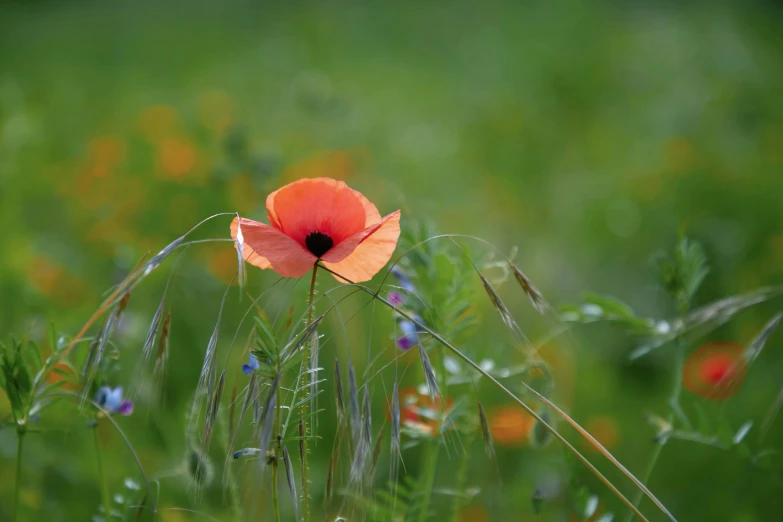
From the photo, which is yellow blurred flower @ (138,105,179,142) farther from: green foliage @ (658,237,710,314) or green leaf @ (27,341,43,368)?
green foliage @ (658,237,710,314)

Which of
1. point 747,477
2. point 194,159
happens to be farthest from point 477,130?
point 747,477

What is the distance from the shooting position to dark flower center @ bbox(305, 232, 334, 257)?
2.54ft

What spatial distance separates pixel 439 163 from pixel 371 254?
2705mm

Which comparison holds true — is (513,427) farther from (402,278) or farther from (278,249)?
(278,249)

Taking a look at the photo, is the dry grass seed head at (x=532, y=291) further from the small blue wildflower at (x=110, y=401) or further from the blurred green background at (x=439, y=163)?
the small blue wildflower at (x=110, y=401)

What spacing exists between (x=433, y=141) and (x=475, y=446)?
212cm

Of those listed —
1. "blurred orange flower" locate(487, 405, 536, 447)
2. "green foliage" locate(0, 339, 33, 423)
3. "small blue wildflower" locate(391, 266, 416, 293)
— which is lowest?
"blurred orange flower" locate(487, 405, 536, 447)

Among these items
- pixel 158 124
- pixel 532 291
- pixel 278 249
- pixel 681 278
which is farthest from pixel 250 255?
pixel 158 124

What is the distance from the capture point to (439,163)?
345 cm

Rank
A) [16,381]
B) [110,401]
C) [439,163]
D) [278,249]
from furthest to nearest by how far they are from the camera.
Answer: [439,163], [110,401], [16,381], [278,249]

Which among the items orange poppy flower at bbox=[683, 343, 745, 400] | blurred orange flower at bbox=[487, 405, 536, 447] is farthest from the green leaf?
orange poppy flower at bbox=[683, 343, 745, 400]

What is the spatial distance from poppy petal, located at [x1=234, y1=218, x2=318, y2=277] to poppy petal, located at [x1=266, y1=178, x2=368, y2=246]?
3 centimetres

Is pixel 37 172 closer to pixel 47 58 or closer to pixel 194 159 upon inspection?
pixel 194 159

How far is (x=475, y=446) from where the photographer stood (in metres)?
1.88
